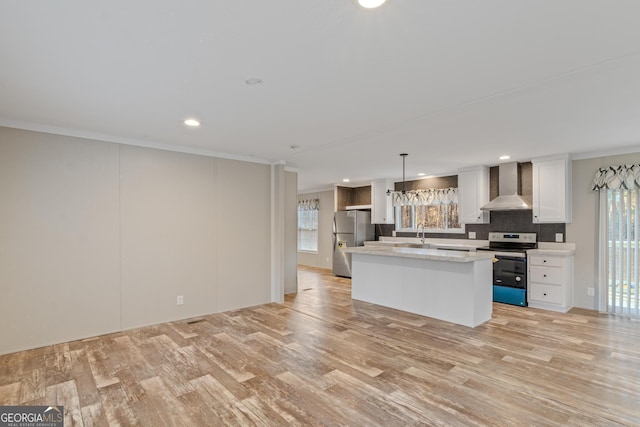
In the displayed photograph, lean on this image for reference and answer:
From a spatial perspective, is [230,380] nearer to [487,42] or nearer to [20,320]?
[20,320]

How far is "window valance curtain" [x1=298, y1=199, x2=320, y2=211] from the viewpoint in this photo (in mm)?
9547

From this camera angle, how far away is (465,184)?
20.4 feet

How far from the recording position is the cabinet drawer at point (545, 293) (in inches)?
192

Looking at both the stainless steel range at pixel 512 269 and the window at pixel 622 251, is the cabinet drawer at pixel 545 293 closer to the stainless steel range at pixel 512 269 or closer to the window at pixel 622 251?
the stainless steel range at pixel 512 269

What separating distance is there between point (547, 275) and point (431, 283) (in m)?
1.92

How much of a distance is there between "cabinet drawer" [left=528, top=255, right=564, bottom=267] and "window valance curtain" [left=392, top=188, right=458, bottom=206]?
1.92 meters

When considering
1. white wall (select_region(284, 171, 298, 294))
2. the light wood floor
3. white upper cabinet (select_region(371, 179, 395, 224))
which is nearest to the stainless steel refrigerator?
white upper cabinet (select_region(371, 179, 395, 224))

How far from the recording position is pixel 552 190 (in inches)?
201

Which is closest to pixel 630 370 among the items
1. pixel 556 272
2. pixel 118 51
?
pixel 556 272

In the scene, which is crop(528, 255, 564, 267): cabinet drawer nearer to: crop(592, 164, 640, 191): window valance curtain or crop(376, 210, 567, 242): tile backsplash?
crop(376, 210, 567, 242): tile backsplash

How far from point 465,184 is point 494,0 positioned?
16.6 ft

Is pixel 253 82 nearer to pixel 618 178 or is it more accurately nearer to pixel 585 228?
pixel 618 178

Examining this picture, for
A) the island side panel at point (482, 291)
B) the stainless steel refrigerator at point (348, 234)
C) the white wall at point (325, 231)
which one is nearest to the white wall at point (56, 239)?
the island side panel at point (482, 291)
